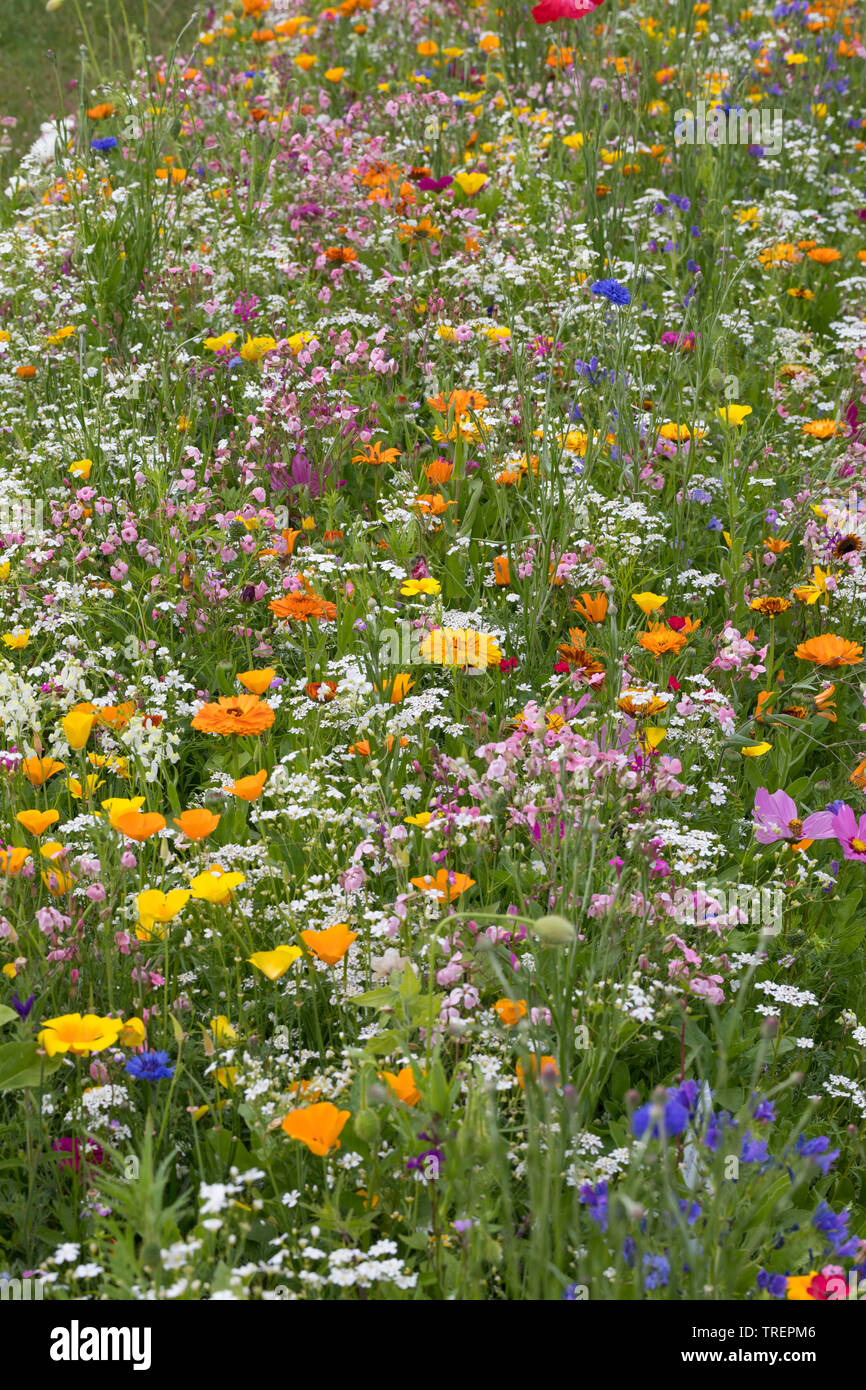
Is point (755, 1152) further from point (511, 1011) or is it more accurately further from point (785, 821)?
point (785, 821)

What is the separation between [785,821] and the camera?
2.26 metres

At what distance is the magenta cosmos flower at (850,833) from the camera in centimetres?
225

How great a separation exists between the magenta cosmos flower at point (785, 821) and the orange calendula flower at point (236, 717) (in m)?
0.96

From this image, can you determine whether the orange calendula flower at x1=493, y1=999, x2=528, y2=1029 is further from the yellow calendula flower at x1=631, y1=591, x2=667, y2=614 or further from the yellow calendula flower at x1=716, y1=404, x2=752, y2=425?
the yellow calendula flower at x1=716, y1=404, x2=752, y2=425

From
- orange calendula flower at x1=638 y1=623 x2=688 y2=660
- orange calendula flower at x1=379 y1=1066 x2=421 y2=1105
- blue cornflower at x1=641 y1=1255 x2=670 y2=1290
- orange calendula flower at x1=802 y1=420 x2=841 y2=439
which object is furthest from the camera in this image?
orange calendula flower at x1=802 y1=420 x2=841 y2=439

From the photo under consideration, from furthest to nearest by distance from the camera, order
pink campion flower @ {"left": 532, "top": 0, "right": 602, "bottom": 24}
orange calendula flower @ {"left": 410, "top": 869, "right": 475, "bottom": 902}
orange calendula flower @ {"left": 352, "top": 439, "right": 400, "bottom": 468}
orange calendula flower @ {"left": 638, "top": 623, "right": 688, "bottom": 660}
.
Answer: pink campion flower @ {"left": 532, "top": 0, "right": 602, "bottom": 24} < orange calendula flower @ {"left": 352, "top": 439, "right": 400, "bottom": 468} < orange calendula flower @ {"left": 638, "top": 623, "right": 688, "bottom": 660} < orange calendula flower @ {"left": 410, "top": 869, "right": 475, "bottom": 902}

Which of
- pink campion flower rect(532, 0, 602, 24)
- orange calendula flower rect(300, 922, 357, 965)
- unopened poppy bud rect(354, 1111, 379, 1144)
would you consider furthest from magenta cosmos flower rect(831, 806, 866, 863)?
pink campion flower rect(532, 0, 602, 24)

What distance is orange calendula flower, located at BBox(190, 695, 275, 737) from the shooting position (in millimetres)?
2225

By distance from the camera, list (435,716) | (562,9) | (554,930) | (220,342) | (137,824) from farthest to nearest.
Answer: (220,342), (562,9), (435,716), (137,824), (554,930)

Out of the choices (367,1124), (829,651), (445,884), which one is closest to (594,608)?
(829,651)

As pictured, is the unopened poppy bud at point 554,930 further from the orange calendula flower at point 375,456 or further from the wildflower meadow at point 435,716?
the orange calendula flower at point 375,456

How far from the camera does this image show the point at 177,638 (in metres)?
3.04

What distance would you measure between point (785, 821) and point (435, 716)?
0.73 meters
